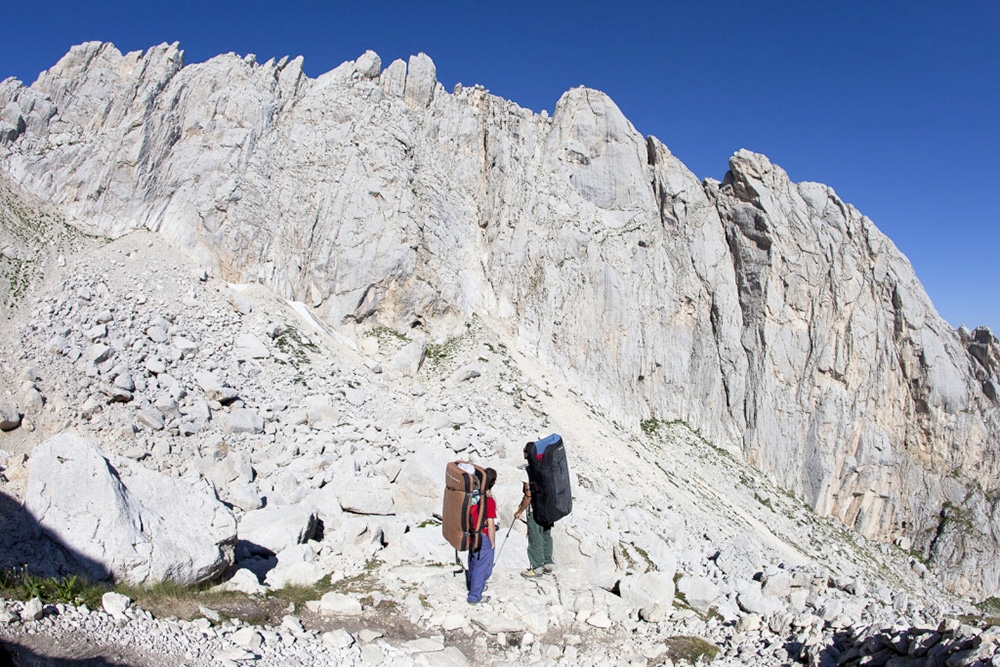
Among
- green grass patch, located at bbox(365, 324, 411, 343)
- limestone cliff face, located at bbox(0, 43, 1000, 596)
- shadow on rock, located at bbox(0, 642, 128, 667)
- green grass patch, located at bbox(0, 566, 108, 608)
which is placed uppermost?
limestone cliff face, located at bbox(0, 43, 1000, 596)

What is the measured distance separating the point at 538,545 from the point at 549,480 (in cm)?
141

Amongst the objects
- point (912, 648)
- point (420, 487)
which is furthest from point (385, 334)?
point (912, 648)

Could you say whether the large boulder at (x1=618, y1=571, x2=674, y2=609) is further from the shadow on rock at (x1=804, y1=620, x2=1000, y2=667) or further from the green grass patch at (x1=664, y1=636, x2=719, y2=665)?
the shadow on rock at (x1=804, y1=620, x2=1000, y2=667)

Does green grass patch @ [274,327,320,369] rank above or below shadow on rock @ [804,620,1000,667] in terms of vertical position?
above

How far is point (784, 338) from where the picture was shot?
3778cm

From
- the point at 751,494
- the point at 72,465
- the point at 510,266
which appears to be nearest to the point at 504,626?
the point at 72,465

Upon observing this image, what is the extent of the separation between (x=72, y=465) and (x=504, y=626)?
6219 millimetres

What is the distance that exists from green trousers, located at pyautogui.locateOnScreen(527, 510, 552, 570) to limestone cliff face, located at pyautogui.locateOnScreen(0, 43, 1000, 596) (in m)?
18.9

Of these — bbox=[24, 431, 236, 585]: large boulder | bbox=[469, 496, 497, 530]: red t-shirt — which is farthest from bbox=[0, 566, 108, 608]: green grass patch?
bbox=[469, 496, 497, 530]: red t-shirt

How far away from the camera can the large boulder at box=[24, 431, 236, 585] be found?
7289mm

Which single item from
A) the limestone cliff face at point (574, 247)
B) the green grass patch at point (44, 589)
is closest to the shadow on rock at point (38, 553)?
the green grass patch at point (44, 589)

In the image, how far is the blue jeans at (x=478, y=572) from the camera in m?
8.62

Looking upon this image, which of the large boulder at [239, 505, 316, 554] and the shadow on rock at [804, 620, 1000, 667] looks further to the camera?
the large boulder at [239, 505, 316, 554]

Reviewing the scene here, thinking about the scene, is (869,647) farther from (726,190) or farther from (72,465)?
(726,190)
